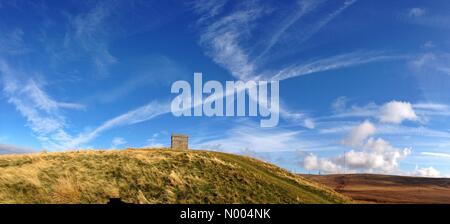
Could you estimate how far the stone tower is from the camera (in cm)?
5034

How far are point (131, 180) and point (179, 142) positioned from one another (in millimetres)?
18907

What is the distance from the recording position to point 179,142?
50.6 m

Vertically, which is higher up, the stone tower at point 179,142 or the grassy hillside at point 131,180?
the stone tower at point 179,142

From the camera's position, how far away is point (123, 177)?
32.2 metres

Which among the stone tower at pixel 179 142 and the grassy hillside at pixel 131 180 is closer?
the grassy hillside at pixel 131 180

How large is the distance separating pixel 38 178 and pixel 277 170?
32.8 meters

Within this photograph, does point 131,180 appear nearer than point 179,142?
Yes

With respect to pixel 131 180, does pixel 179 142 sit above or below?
above

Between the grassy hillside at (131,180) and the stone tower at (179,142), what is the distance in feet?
24.3

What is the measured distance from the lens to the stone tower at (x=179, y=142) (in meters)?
50.3
